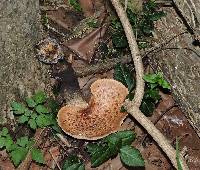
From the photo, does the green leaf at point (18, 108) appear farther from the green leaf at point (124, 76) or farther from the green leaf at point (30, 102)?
the green leaf at point (124, 76)

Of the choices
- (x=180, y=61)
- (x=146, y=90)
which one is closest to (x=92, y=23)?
(x=146, y=90)

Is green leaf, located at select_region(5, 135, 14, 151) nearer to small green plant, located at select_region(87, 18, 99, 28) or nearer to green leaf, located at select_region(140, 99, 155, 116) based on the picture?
green leaf, located at select_region(140, 99, 155, 116)

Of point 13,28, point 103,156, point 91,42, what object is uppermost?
point 13,28

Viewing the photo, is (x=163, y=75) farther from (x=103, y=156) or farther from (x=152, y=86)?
(x=103, y=156)

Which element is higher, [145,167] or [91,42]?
[91,42]

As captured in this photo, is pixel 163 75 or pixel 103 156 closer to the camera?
pixel 103 156

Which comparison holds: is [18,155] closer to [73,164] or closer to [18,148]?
[18,148]

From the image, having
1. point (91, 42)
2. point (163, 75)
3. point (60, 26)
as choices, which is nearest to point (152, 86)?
point (163, 75)
